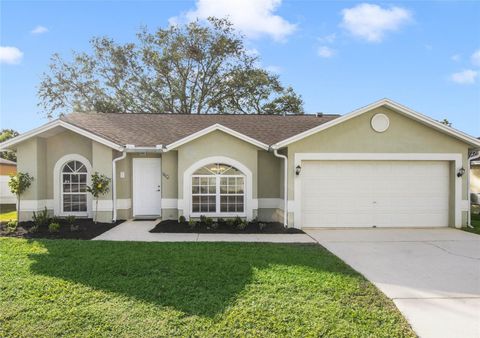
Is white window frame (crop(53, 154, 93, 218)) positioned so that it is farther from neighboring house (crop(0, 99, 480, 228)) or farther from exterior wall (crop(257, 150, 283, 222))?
exterior wall (crop(257, 150, 283, 222))

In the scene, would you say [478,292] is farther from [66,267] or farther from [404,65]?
[404,65]

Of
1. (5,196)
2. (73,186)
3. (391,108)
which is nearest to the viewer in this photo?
(391,108)

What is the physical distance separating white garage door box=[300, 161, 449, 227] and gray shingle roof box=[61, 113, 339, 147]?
309 cm

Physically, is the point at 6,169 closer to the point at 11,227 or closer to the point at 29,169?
the point at 29,169

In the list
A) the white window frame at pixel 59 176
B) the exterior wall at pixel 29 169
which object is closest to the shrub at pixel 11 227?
the exterior wall at pixel 29 169

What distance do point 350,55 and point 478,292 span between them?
1269 centimetres

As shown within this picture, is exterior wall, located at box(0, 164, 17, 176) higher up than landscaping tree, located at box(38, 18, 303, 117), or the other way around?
landscaping tree, located at box(38, 18, 303, 117)

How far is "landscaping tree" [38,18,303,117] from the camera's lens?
2670 cm

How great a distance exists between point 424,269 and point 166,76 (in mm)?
26177

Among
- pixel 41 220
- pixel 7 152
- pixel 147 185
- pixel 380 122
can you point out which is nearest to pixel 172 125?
pixel 147 185

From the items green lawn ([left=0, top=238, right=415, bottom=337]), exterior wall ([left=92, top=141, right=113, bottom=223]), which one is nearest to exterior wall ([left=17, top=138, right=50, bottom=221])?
A: exterior wall ([left=92, top=141, right=113, bottom=223])

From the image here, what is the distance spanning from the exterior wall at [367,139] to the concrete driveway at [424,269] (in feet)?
9.41

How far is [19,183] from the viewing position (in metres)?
10.9

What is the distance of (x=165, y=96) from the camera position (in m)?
27.9
